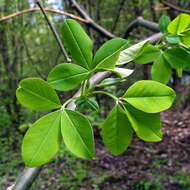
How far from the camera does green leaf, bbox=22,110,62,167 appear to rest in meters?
0.32

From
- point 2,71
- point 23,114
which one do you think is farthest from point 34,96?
point 2,71

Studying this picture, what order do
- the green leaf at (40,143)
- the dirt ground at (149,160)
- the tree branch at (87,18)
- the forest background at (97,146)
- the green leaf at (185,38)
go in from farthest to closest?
A: the dirt ground at (149,160), the forest background at (97,146), the tree branch at (87,18), the green leaf at (185,38), the green leaf at (40,143)

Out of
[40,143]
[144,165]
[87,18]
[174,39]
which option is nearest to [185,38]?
[174,39]

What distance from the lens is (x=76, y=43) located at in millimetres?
362

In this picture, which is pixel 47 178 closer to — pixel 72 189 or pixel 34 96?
pixel 72 189

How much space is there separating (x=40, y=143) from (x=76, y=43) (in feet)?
0.64

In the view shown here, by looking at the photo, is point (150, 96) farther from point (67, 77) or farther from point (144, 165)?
point (144, 165)

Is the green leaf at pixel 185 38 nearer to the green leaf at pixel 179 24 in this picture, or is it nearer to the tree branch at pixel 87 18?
the green leaf at pixel 179 24

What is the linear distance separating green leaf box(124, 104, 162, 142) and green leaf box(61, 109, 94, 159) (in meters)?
0.08

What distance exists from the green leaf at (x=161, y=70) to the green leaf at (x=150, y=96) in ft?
0.58

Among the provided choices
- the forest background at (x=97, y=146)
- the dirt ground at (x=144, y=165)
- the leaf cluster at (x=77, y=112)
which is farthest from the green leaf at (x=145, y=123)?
the dirt ground at (x=144, y=165)

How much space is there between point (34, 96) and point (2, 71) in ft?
12.9

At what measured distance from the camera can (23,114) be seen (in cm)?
365

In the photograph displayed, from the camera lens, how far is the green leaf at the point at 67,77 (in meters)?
0.34
